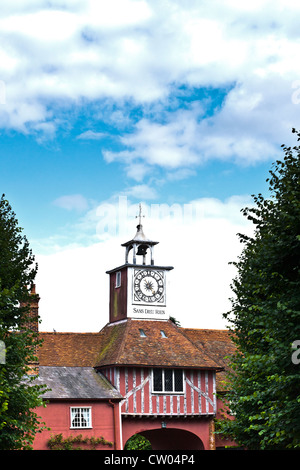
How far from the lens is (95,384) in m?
40.4

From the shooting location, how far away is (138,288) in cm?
4688

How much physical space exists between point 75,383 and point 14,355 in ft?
52.8

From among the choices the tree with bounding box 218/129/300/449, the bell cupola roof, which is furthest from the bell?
the tree with bounding box 218/129/300/449

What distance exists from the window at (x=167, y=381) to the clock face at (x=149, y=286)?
6.55 meters

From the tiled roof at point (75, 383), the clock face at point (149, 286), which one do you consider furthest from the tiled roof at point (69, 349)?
the clock face at point (149, 286)

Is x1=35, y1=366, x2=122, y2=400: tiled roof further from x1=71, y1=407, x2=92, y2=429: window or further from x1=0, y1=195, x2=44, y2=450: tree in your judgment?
x1=0, y1=195, x2=44, y2=450: tree

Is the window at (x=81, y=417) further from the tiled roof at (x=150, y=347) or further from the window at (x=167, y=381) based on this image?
the window at (x=167, y=381)

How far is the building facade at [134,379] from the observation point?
127 feet

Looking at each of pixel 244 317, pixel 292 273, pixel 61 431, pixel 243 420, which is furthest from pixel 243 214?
pixel 61 431

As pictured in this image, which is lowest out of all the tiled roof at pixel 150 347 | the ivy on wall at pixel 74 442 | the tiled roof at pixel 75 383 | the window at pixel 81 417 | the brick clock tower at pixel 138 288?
the ivy on wall at pixel 74 442

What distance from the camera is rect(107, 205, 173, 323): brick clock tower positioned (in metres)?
46.4
